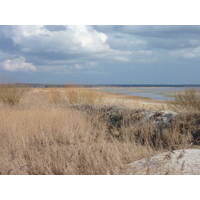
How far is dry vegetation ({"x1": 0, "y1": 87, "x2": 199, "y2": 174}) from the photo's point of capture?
5383mm

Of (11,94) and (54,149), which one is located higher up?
(11,94)

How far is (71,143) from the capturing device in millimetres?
7293

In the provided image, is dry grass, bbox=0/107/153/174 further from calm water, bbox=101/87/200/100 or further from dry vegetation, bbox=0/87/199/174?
calm water, bbox=101/87/200/100

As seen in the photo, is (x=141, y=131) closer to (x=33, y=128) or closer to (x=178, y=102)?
(x=33, y=128)

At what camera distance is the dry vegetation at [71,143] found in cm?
538

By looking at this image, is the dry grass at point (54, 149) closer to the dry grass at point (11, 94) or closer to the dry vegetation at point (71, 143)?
the dry vegetation at point (71, 143)

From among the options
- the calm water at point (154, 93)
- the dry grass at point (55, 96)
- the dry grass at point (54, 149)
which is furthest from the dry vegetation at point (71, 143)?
the calm water at point (154, 93)

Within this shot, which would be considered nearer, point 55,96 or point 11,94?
point 11,94

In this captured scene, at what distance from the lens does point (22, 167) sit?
213 inches

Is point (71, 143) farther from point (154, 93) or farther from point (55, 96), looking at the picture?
point (154, 93)

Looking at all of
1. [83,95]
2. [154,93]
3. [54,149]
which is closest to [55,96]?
[83,95]

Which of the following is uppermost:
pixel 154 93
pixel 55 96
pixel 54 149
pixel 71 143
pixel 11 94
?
pixel 11 94
